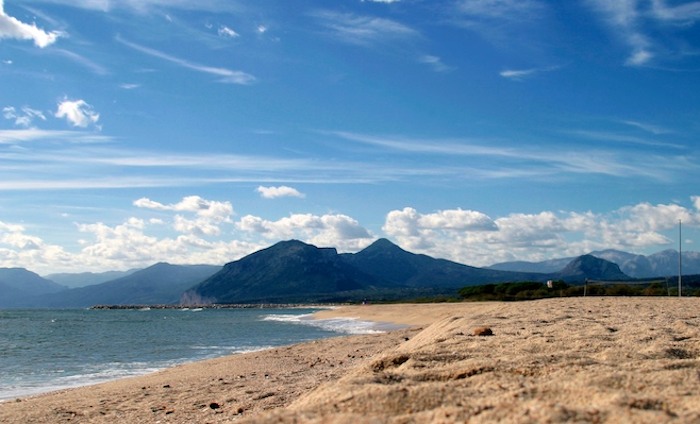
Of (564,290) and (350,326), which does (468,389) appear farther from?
(564,290)

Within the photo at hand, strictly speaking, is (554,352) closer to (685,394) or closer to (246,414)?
(685,394)

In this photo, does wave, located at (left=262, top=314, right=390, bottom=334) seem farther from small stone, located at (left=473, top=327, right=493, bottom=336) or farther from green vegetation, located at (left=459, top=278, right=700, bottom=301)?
small stone, located at (left=473, top=327, right=493, bottom=336)

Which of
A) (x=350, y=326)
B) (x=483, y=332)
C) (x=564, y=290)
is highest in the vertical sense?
(x=483, y=332)

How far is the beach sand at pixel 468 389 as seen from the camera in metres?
4.92

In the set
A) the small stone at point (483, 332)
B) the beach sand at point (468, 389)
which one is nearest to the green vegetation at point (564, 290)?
the small stone at point (483, 332)

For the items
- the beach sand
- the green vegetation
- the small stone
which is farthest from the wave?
the small stone

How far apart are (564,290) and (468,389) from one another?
6101 cm

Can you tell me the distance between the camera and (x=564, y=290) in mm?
62562

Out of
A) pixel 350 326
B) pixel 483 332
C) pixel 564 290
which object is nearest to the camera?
pixel 483 332

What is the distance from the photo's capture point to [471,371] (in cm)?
659

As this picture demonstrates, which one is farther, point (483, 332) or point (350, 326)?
point (350, 326)

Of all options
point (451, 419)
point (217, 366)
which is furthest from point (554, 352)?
point (217, 366)

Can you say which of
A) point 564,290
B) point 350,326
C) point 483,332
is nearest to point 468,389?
point 483,332

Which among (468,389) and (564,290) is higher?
(468,389)
